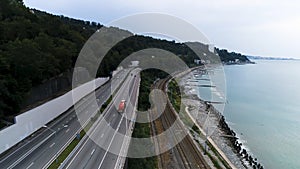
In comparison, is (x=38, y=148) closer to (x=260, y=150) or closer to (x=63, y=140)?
(x=63, y=140)

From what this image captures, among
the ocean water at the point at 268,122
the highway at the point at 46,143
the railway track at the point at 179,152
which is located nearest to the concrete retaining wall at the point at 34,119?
the highway at the point at 46,143

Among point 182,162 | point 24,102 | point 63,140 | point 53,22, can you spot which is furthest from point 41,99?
point 53,22

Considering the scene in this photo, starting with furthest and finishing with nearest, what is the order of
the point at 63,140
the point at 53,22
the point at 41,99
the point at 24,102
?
the point at 53,22, the point at 41,99, the point at 24,102, the point at 63,140

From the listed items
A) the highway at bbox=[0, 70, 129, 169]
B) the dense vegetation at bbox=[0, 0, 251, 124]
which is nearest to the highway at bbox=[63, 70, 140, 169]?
the highway at bbox=[0, 70, 129, 169]

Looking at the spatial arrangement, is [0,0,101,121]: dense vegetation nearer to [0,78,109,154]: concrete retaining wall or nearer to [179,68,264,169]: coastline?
[0,78,109,154]: concrete retaining wall

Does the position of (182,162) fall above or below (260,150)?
above

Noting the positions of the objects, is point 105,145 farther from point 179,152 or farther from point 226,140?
point 226,140
